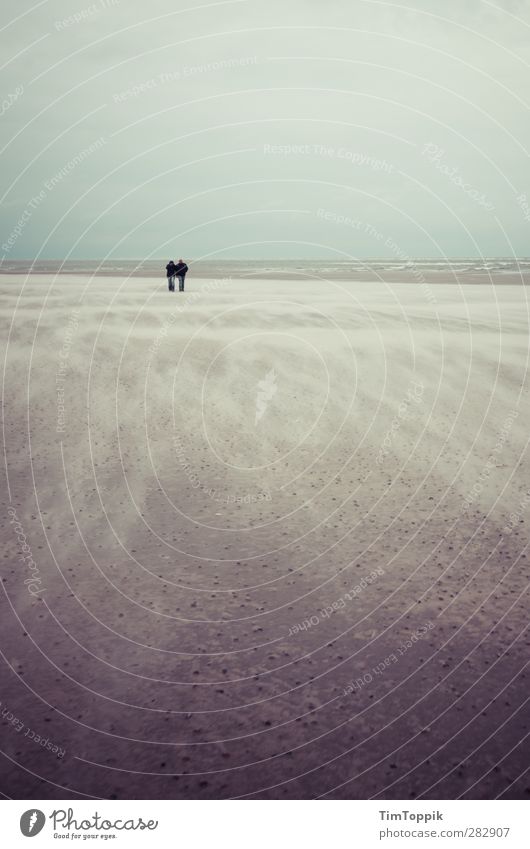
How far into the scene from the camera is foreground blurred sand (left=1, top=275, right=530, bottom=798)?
20.9ft

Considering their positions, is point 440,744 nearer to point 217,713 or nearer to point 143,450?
point 217,713

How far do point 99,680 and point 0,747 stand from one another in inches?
51.5

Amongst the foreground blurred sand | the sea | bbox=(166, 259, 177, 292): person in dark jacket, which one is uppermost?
the sea

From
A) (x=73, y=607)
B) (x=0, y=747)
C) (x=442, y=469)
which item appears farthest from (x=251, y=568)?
(x=442, y=469)

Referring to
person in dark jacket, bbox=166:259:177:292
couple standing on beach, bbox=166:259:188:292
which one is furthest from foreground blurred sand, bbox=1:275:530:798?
person in dark jacket, bbox=166:259:177:292

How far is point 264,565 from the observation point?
384 inches

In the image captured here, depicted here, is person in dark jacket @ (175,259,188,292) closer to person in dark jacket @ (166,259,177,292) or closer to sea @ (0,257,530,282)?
person in dark jacket @ (166,259,177,292)

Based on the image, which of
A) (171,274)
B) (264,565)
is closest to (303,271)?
(171,274)

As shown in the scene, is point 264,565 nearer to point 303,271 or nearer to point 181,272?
point 181,272

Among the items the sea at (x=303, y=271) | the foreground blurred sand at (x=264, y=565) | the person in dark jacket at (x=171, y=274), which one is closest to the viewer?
the foreground blurred sand at (x=264, y=565)

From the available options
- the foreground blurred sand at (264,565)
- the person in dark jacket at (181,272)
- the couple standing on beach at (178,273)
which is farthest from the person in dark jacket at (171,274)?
the foreground blurred sand at (264,565)

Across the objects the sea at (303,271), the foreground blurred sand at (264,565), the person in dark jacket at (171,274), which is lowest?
the foreground blurred sand at (264,565)

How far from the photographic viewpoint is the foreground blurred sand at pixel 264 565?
20.9ft

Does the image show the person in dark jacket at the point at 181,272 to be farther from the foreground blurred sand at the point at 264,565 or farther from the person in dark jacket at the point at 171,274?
the foreground blurred sand at the point at 264,565
